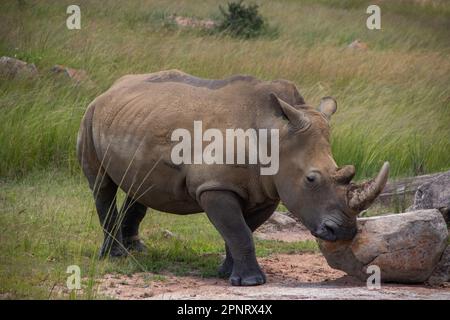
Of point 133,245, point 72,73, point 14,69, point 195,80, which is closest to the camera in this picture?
point 195,80

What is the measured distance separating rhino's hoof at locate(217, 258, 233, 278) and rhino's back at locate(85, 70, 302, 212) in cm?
50

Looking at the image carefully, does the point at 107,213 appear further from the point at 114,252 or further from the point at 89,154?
the point at 89,154

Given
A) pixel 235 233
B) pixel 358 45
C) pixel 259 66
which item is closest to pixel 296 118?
pixel 235 233

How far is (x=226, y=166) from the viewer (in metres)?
7.50

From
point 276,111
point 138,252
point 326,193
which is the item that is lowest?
point 138,252

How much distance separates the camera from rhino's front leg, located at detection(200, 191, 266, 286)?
7.48 m

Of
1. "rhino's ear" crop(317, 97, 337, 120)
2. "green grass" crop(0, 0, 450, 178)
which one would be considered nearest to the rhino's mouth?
"rhino's ear" crop(317, 97, 337, 120)

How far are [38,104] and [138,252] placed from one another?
455cm

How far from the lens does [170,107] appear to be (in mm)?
7910

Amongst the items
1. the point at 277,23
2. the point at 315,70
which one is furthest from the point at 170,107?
the point at 277,23

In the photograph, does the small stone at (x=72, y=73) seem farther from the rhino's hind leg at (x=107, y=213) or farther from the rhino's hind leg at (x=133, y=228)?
the rhino's hind leg at (x=107, y=213)

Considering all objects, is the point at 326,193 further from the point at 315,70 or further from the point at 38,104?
the point at 315,70

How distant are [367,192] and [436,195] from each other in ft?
6.28

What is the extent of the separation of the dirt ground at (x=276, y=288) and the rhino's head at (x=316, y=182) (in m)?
0.48
